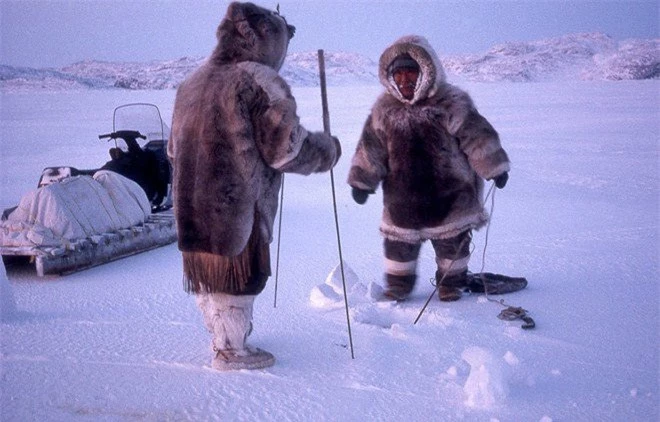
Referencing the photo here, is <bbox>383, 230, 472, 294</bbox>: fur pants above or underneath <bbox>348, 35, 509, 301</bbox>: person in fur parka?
underneath

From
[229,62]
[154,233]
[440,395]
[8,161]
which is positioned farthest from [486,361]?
[8,161]

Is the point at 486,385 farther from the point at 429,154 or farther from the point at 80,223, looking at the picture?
the point at 80,223

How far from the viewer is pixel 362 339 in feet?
10.1

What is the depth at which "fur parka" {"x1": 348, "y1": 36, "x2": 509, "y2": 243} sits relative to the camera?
3457 millimetres

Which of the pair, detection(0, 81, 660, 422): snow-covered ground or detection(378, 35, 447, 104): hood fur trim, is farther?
detection(378, 35, 447, 104): hood fur trim

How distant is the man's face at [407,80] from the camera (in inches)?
139

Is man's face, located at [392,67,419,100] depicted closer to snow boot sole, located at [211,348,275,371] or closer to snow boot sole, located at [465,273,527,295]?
snow boot sole, located at [465,273,527,295]

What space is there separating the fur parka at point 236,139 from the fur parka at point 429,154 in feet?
3.43

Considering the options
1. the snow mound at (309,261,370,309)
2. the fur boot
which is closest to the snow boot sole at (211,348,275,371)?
the fur boot

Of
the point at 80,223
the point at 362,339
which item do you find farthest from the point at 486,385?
the point at 80,223

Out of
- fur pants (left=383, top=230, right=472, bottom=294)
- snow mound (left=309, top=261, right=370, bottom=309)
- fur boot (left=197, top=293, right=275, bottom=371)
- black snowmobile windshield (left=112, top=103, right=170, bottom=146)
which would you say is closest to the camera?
fur boot (left=197, top=293, right=275, bottom=371)

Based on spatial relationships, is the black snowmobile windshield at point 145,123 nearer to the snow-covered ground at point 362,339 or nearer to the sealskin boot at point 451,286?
the snow-covered ground at point 362,339

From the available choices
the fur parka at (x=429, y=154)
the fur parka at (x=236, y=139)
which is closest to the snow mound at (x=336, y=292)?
the fur parka at (x=429, y=154)

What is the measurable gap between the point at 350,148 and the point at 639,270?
726cm
